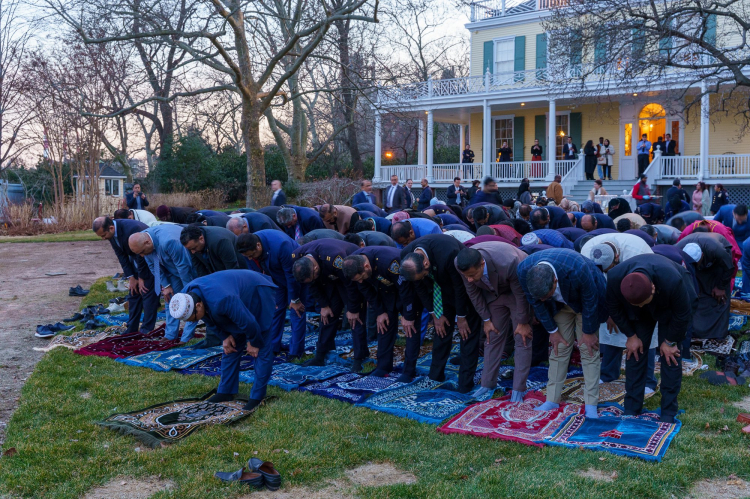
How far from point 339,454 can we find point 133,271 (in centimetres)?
531

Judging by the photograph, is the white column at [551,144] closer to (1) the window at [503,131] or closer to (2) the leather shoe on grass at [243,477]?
(1) the window at [503,131]

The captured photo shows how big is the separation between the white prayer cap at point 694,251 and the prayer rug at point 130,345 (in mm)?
6322

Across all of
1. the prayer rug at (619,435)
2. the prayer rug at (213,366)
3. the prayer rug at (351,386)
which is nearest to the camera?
the prayer rug at (619,435)

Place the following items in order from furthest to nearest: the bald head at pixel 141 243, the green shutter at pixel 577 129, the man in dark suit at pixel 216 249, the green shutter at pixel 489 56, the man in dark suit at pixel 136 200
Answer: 1. the green shutter at pixel 489 56
2. the green shutter at pixel 577 129
3. the man in dark suit at pixel 136 200
4. the bald head at pixel 141 243
5. the man in dark suit at pixel 216 249

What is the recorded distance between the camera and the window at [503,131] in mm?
26906

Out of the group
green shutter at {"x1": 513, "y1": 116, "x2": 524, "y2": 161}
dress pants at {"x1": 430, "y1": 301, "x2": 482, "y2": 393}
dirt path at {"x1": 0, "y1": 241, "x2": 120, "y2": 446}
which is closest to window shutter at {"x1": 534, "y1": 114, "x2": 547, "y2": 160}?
green shutter at {"x1": 513, "y1": 116, "x2": 524, "y2": 161}

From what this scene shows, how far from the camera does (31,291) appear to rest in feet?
42.1

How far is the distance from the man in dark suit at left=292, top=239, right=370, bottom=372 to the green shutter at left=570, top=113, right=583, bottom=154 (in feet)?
63.8

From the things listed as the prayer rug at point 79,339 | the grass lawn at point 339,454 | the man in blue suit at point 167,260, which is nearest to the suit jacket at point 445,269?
the grass lawn at point 339,454

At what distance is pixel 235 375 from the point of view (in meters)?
6.51

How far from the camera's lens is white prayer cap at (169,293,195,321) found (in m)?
5.47

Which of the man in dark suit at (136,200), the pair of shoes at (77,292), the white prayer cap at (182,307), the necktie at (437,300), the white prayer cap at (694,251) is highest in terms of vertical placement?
the man in dark suit at (136,200)

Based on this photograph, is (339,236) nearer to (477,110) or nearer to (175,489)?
(175,489)

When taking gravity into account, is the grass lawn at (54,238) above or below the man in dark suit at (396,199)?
below
